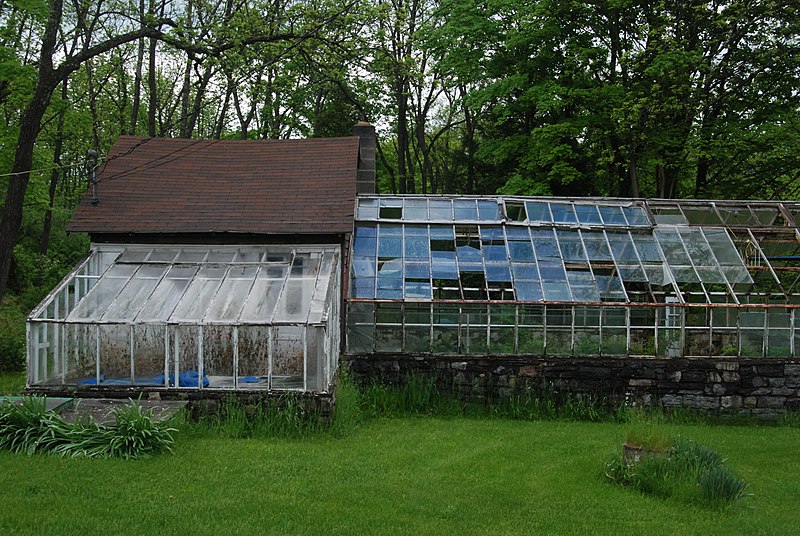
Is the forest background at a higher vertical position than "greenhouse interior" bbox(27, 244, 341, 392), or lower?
higher

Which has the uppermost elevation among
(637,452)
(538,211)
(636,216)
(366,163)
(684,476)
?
(366,163)

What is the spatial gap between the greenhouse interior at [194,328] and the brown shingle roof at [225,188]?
100 centimetres

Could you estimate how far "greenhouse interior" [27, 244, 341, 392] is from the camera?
1035 centimetres

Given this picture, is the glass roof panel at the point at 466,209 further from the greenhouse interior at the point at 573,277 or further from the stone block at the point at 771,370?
the stone block at the point at 771,370

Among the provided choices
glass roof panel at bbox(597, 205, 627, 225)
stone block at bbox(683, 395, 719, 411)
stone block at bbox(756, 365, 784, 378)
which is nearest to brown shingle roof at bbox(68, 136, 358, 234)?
glass roof panel at bbox(597, 205, 627, 225)

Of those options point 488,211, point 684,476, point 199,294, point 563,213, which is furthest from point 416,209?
point 684,476

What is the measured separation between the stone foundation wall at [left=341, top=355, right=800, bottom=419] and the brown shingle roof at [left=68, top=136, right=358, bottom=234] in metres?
3.16

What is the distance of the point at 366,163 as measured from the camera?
Answer: 56.6ft

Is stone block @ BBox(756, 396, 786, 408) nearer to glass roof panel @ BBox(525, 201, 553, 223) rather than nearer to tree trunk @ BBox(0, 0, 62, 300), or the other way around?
glass roof panel @ BBox(525, 201, 553, 223)

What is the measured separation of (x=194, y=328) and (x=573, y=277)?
7087 mm

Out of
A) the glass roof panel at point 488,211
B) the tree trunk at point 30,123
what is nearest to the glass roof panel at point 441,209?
the glass roof panel at point 488,211

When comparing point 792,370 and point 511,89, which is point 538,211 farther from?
point 511,89

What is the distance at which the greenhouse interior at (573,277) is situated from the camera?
12719mm

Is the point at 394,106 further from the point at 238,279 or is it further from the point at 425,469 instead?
the point at 425,469
